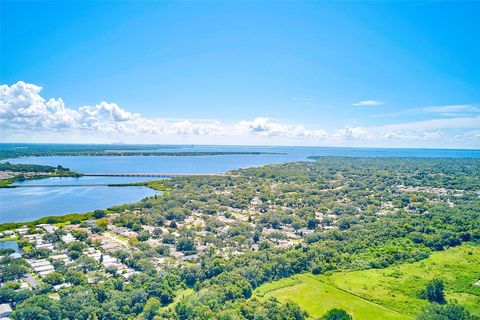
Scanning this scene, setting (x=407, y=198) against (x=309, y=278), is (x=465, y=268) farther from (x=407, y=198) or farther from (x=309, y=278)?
(x=407, y=198)

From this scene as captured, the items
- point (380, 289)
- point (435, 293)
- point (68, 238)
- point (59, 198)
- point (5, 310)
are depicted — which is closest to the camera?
point (5, 310)

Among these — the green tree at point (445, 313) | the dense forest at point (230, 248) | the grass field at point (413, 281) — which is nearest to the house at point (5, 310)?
the dense forest at point (230, 248)

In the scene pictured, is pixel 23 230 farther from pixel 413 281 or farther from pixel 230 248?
pixel 413 281

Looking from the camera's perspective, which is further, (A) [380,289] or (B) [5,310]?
(A) [380,289]

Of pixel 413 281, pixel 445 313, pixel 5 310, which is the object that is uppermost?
pixel 445 313

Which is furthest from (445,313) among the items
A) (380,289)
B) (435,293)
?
(380,289)

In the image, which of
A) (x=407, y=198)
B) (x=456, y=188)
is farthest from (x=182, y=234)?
(x=456, y=188)

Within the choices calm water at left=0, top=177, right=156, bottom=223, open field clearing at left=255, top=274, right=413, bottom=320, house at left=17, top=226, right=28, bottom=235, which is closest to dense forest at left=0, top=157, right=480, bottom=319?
house at left=17, top=226, right=28, bottom=235

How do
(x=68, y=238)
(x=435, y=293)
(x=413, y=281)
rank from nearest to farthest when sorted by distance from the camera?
(x=435, y=293) < (x=413, y=281) < (x=68, y=238)
